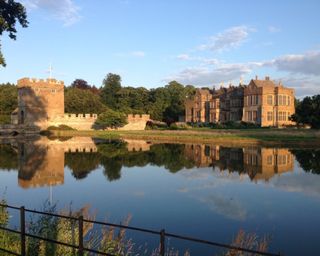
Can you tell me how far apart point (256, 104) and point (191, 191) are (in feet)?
139

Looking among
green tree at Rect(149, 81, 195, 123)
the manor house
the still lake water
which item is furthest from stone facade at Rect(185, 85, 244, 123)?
the still lake water

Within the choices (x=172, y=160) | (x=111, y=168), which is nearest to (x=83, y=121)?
(x=172, y=160)

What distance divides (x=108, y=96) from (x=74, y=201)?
82168mm

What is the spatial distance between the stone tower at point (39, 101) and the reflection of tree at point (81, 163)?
36.5 metres

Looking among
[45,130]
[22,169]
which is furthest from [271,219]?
[45,130]

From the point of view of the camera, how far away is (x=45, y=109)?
65.1m

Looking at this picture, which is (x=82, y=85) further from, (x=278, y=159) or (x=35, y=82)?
(x=278, y=159)

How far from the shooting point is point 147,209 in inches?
504

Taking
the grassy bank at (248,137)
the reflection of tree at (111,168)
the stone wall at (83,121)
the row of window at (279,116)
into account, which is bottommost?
the reflection of tree at (111,168)

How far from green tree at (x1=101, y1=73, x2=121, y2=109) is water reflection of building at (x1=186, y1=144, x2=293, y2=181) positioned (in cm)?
6381

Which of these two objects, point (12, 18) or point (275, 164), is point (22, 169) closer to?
point (12, 18)

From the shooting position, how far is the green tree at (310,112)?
1769 inches

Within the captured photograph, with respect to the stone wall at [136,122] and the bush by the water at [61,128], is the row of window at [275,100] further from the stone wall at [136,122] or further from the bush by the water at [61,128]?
the bush by the water at [61,128]

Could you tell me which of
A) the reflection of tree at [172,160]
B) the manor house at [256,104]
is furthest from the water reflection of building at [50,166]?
the manor house at [256,104]
